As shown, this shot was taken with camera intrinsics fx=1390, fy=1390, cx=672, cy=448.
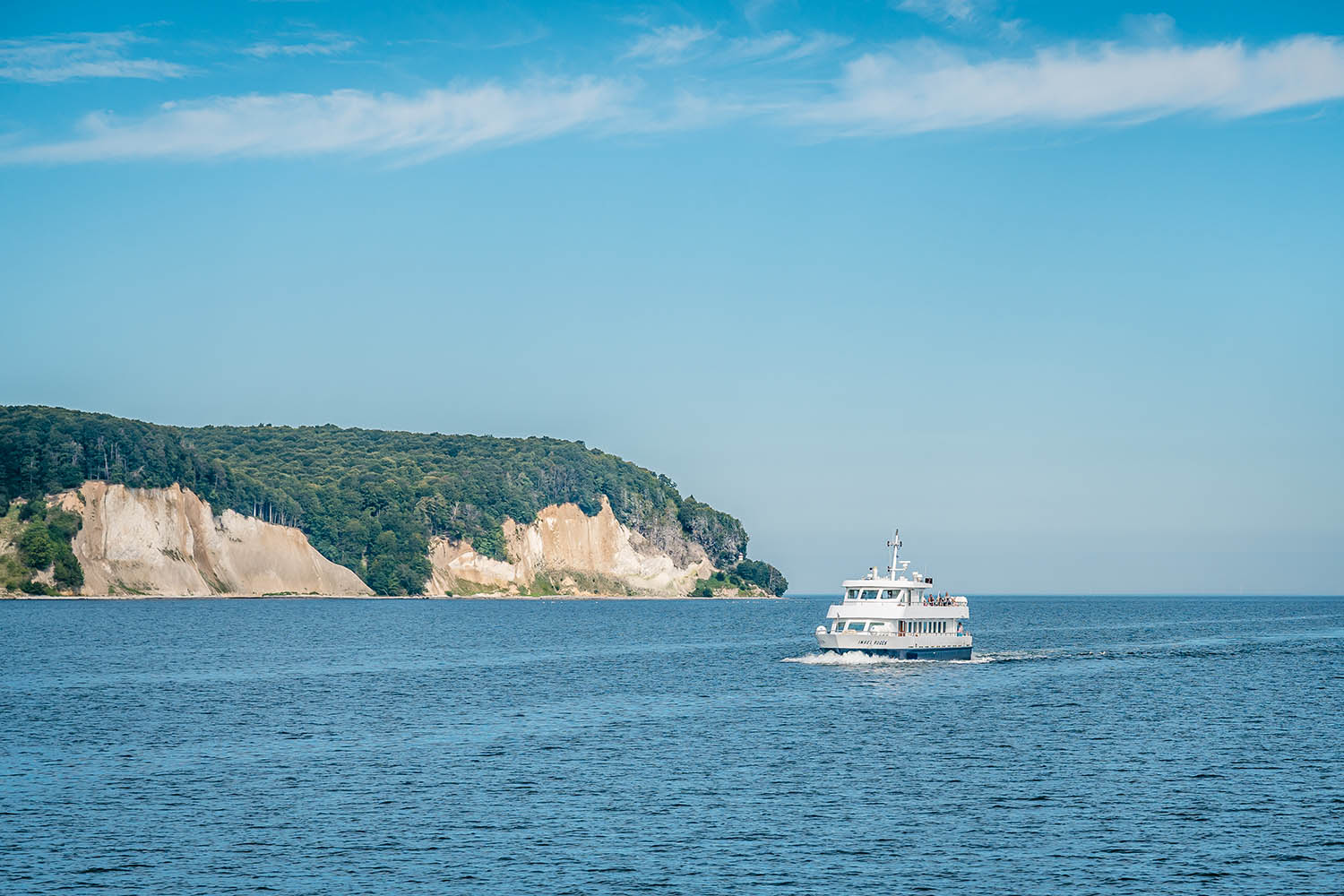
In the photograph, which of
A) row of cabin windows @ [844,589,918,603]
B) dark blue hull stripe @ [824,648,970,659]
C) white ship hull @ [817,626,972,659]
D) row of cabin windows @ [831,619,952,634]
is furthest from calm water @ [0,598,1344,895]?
row of cabin windows @ [844,589,918,603]

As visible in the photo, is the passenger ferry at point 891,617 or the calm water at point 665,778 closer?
the calm water at point 665,778

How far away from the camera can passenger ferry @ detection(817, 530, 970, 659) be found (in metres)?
97.8

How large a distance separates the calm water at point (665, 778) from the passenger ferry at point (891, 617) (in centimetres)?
225

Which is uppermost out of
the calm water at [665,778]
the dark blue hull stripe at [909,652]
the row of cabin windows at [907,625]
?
the row of cabin windows at [907,625]

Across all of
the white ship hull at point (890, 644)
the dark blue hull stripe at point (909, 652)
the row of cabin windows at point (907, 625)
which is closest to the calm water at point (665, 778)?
the dark blue hull stripe at point (909, 652)

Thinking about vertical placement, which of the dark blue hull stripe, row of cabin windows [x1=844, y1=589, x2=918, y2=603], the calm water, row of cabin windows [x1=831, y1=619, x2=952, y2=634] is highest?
row of cabin windows [x1=844, y1=589, x2=918, y2=603]

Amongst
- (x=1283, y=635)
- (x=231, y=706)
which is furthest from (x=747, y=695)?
(x=1283, y=635)

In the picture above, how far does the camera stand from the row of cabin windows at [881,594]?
98.1 metres

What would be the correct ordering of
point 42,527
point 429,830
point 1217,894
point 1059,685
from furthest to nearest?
point 42,527
point 1059,685
point 429,830
point 1217,894

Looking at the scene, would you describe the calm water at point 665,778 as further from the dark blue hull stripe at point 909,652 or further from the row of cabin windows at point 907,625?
the row of cabin windows at point 907,625

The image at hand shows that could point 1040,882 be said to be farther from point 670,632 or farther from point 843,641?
point 670,632

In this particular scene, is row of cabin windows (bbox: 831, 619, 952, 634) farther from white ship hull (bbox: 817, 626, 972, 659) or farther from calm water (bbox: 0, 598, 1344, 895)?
calm water (bbox: 0, 598, 1344, 895)

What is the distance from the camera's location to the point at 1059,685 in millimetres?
91188

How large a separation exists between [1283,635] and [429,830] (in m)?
144
